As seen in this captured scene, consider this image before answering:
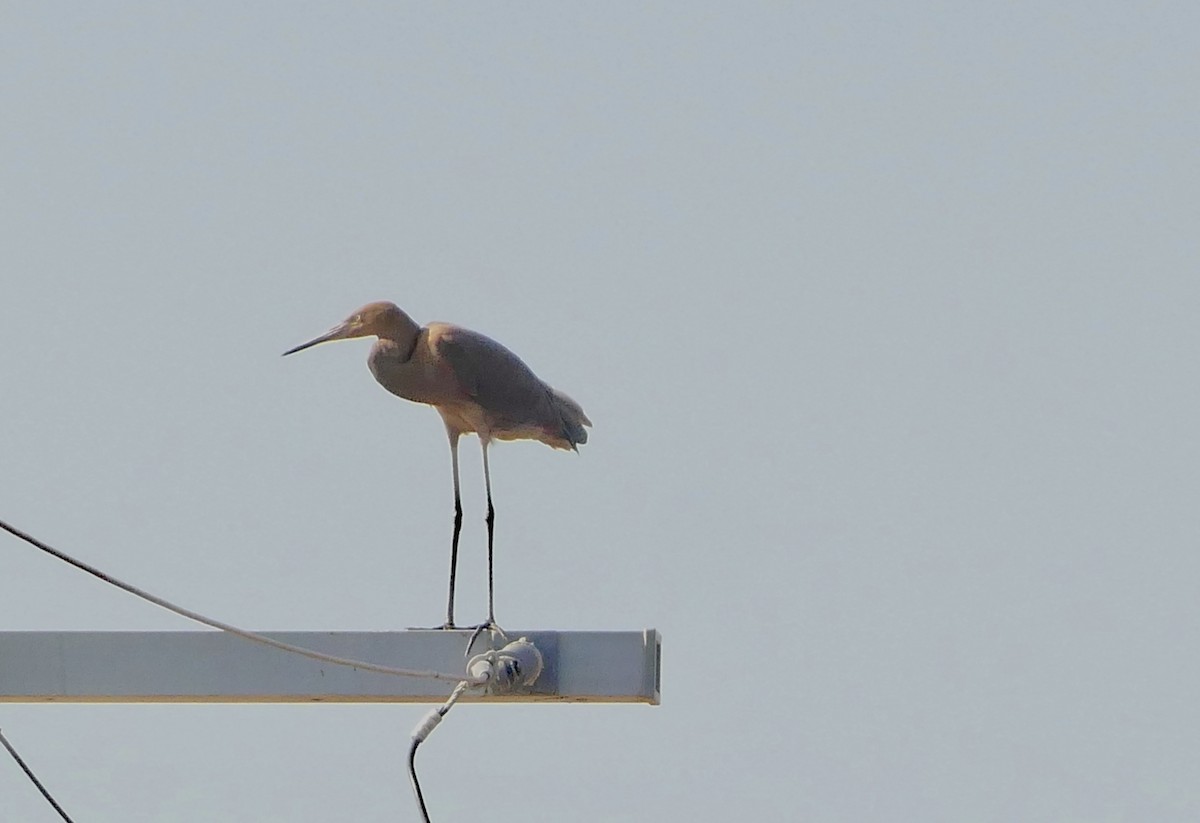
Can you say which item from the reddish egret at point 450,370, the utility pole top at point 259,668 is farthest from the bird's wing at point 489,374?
the utility pole top at point 259,668

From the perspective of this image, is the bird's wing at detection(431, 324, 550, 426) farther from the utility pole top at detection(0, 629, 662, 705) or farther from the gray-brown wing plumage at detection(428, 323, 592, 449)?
the utility pole top at detection(0, 629, 662, 705)

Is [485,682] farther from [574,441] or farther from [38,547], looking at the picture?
[574,441]

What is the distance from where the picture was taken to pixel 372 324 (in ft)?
29.4

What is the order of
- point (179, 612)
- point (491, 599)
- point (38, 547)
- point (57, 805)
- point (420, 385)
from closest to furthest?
point (38, 547) < point (179, 612) < point (57, 805) < point (491, 599) < point (420, 385)

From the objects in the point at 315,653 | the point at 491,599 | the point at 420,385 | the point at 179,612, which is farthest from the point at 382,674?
the point at 420,385

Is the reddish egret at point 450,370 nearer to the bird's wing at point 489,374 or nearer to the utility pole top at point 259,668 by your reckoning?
the bird's wing at point 489,374

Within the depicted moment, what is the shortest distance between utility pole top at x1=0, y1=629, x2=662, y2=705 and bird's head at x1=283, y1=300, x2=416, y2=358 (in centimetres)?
263

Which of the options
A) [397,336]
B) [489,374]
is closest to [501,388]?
[489,374]

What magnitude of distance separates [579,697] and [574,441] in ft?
10.9

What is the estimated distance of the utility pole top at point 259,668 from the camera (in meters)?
6.29

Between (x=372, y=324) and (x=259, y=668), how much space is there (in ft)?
9.15

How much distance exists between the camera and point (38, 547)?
5.25 meters

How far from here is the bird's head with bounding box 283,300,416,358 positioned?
29.2ft

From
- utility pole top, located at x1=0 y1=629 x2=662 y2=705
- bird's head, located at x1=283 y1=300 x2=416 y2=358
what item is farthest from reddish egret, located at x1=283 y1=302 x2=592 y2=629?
utility pole top, located at x1=0 y1=629 x2=662 y2=705
